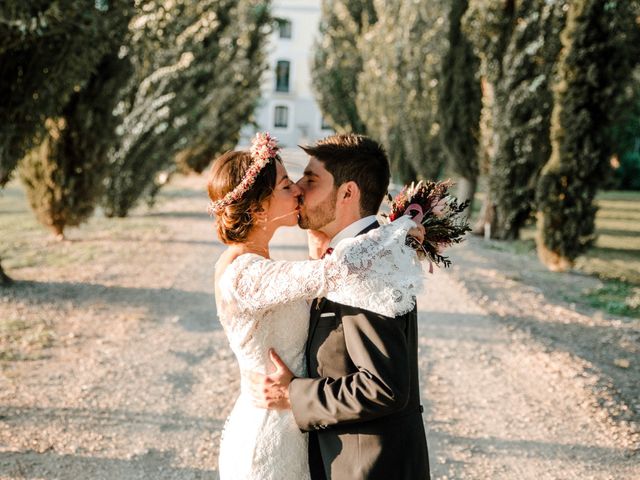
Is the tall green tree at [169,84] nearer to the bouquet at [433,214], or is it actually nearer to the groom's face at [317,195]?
the groom's face at [317,195]

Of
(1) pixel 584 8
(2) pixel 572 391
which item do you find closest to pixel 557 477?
(2) pixel 572 391

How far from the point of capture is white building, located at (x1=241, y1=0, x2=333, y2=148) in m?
49.3

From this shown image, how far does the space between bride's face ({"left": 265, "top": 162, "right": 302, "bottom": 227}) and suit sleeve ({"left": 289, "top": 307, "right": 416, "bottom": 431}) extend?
0.50m

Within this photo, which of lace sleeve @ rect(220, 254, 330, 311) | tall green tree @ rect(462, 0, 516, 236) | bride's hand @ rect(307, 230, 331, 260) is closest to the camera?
lace sleeve @ rect(220, 254, 330, 311)

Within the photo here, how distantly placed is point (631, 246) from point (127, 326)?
1272 cm

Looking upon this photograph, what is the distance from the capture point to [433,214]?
7.98ft

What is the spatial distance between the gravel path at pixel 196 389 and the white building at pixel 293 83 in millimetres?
41226

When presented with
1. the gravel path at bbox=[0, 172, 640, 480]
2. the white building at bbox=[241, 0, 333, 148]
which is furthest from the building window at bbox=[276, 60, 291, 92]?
the gravel path at bbox=[0, 172, 640, 480]

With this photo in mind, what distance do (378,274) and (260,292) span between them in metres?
0.44

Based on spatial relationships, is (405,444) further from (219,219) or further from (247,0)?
(247,0)

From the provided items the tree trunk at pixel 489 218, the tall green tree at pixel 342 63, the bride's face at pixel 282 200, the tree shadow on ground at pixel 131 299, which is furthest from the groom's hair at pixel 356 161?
the tall green tree at pixel 342 63

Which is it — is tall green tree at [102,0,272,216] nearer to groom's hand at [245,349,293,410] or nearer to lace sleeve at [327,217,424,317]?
groom's hand at [245,349,293,410]

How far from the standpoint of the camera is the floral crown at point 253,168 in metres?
2.35

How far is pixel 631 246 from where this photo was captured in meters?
15.4
